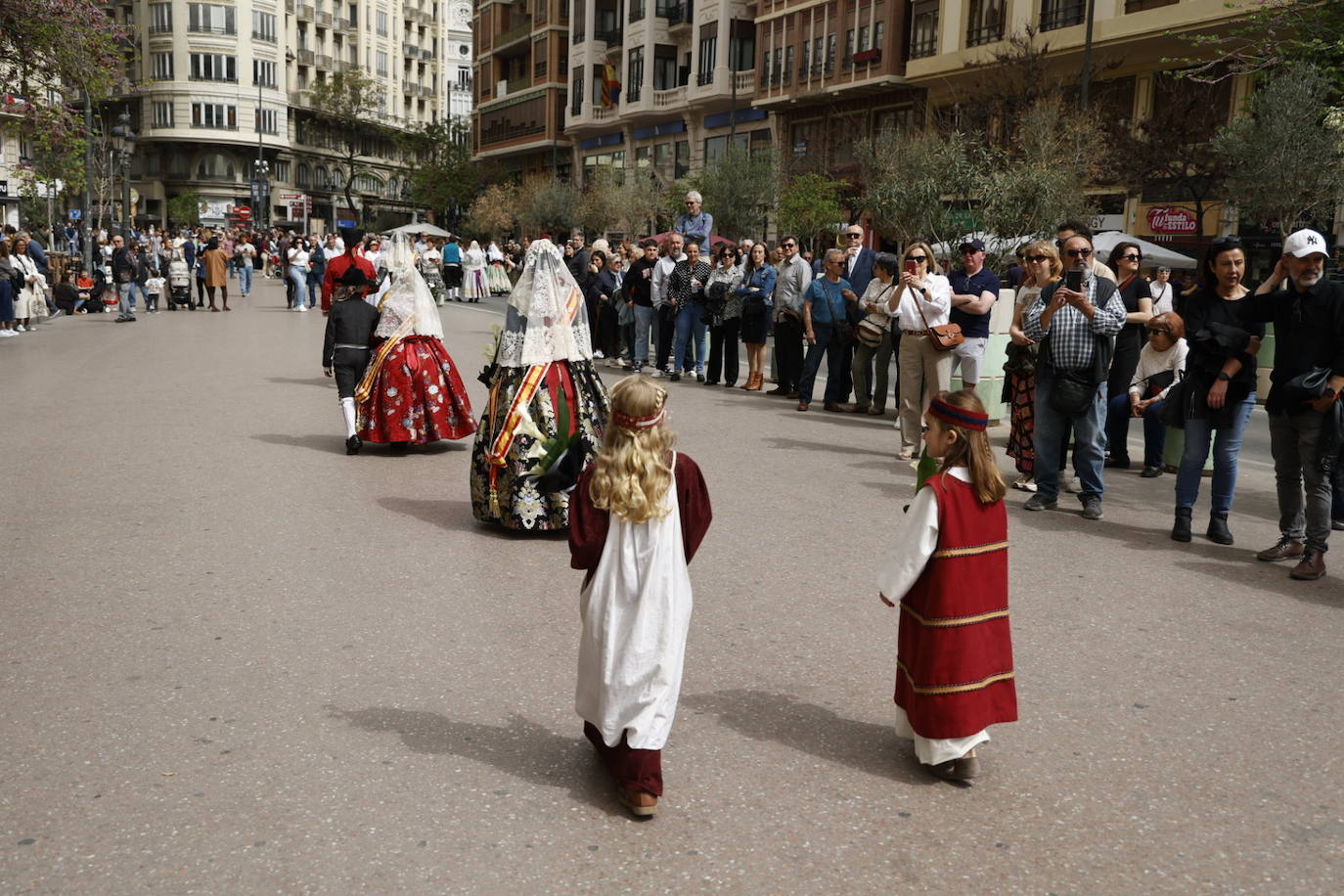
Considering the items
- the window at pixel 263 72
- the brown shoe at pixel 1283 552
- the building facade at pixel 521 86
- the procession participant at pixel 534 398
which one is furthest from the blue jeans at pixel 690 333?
the window at pixel 263 72

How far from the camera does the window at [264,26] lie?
86625 mm

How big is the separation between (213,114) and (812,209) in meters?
64.1

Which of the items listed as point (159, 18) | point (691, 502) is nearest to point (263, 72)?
point (159, 18)

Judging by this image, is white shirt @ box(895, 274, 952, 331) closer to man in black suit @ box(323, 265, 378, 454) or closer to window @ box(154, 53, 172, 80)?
man in black suit @ box(323, 265, 378, 454)

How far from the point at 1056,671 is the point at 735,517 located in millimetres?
3164

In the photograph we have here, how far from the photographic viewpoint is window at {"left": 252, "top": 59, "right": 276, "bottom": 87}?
8694cm

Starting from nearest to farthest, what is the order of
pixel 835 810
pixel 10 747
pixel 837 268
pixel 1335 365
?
pixel 835 810 < pixel 10 747 < pixel 1335 365 < pixel 837 268

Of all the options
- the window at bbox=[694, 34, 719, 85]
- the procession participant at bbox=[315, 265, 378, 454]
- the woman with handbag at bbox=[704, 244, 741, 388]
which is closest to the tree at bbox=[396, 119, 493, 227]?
the window at bbox=[694, 34, 719, 85]

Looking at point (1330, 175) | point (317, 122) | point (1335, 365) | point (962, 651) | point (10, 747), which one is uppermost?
point (317, 122)

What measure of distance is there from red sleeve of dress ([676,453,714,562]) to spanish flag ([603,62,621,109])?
53285mm

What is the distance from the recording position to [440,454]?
10492 millimetres

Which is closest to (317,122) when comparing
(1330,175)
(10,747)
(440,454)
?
(1330,175)

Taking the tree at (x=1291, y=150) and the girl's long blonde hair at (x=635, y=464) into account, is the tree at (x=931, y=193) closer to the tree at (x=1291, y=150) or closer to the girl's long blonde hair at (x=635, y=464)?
the tree at (x=1291, y=150)

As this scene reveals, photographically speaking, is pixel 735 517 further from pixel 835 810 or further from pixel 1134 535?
pixel 835 810
